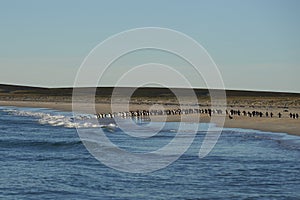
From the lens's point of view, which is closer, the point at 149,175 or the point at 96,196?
the point at 96,196

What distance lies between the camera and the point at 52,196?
59.6 ft

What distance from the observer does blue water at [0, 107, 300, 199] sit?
18.5 metres

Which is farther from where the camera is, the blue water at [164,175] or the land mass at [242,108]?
the land mass at [242,108]

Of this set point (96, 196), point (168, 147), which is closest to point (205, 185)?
point (96, 196)

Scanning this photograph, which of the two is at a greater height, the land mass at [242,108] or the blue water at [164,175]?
the land mass at [242,108]

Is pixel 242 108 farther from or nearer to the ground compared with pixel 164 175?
farther from the ground

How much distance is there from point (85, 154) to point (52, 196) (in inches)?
435

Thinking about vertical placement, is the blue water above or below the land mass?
below

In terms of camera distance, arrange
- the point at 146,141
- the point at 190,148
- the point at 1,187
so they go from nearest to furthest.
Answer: the point at 1,187, the point at 190,148, the point at 146,141

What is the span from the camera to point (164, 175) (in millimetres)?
22094

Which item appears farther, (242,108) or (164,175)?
(242,108)

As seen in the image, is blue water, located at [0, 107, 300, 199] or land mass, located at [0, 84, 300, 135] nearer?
blue water, located at [0, 107, 300, 199]

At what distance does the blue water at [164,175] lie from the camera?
1853 centimetres

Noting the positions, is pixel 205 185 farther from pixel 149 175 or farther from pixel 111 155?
pixel 111 155
